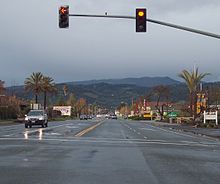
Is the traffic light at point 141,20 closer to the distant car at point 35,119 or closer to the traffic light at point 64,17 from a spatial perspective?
the traffic light at point 64,17

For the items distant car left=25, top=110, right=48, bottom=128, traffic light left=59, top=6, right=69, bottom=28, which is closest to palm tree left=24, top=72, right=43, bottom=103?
distant car left=25, top=110, right=48, bottom=128

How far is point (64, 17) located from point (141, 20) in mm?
4014

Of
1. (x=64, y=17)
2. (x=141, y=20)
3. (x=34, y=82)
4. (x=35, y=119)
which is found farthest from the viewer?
(x=34, y=82)

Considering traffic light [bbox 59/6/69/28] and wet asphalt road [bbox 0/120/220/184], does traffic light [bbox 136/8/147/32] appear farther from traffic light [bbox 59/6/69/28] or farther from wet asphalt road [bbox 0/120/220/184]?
wet asphalt road [bbox 0/120/220/184]

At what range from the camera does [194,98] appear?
77.7m

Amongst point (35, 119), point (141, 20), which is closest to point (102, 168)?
point (141, 20)

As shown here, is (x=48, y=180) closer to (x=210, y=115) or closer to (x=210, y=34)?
(x=210, y=34)

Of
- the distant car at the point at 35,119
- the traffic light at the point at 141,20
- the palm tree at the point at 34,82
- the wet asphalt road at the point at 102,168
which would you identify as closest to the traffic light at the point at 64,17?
the traffic light at the point at 141,20

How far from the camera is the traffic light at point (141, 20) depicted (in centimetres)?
2514

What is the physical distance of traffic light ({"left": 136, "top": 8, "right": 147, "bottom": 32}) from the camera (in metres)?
25.1

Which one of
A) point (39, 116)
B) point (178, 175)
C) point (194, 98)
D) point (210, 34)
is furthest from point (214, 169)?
point (194, 98)

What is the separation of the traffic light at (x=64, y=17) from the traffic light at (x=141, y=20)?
3.68 metres

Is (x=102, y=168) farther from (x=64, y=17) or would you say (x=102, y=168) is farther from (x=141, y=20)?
(x=141, y=20)

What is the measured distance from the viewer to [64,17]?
24688 mm
